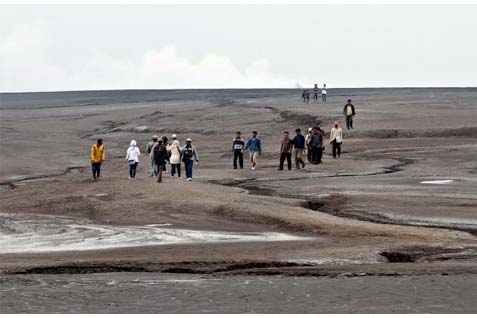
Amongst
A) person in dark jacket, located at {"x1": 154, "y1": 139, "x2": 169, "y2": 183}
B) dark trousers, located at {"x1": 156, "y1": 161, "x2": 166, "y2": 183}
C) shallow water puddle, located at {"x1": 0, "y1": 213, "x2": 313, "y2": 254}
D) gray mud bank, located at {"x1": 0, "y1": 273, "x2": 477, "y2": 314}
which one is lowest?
shallow water puddle, located at {"x1": 0, "y1": 213, "x2": 313, "y2": 254}

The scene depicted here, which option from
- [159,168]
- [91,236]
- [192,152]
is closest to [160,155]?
[159,168]

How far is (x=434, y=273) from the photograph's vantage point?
623 inches

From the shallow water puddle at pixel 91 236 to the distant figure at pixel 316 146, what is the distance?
46.0ft

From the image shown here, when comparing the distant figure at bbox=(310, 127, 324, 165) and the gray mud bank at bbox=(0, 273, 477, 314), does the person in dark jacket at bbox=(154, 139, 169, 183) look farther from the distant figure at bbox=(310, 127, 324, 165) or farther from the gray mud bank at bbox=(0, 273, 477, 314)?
the gray mud bank at bbox=(0, 273, 477, 314)

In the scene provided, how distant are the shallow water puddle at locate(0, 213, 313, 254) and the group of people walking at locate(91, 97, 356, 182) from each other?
23.5ft

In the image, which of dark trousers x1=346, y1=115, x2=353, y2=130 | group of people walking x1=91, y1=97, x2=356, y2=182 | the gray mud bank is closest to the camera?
the gray mud bank

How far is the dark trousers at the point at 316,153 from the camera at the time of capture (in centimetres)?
3650

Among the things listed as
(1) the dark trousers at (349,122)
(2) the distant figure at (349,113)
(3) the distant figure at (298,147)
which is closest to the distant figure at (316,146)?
(3) the distant figure at (298,147)

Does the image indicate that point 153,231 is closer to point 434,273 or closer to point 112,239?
point 112,239

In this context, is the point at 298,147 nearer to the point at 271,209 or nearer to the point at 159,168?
the point at 159,168

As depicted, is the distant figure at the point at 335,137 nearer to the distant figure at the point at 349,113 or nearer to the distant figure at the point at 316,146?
the distant figure at the point at 316,146

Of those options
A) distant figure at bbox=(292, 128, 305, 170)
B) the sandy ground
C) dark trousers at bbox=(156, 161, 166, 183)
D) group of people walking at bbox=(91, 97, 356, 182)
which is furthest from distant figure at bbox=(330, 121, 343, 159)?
dark trousers at bbox=(156, 161, 166, 183)

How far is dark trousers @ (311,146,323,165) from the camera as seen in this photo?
36500mm

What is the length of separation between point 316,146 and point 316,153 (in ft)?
0.96
